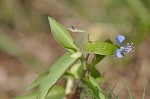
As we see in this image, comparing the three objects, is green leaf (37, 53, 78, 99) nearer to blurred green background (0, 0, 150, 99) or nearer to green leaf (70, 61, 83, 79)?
green leaf (70, 61, 83, 79)

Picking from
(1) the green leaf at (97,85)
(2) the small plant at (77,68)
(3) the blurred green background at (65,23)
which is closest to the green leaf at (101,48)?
(2) the small plant at (77,68)

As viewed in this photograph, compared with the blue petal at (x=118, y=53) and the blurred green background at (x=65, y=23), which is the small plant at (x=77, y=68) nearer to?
the blue petal at (x=118, y=53)

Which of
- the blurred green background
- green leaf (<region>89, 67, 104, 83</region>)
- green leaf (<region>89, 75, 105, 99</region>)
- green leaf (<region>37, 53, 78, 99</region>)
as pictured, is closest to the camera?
green leaf (<region>37, 53, 78, 99</region>)

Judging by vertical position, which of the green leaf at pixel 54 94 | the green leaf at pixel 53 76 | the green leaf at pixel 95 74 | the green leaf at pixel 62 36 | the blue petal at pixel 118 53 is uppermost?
the green leaf at pixel 62 36

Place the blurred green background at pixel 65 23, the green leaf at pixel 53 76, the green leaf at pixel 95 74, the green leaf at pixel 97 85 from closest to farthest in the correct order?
the green leaf at pixel 53 76 → the green leaf at pixel 97 85 → the green leaf at pixel 95 74 → the blurred green background at pixel 65 23

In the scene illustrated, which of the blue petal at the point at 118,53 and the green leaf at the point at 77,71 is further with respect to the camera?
the green leaf at the point at 77,71

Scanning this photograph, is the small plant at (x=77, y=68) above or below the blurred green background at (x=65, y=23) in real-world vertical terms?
above

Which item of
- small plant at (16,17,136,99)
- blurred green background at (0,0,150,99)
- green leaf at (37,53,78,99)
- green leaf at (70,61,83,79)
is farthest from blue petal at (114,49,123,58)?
blurred green background at (0,0,150,99)
